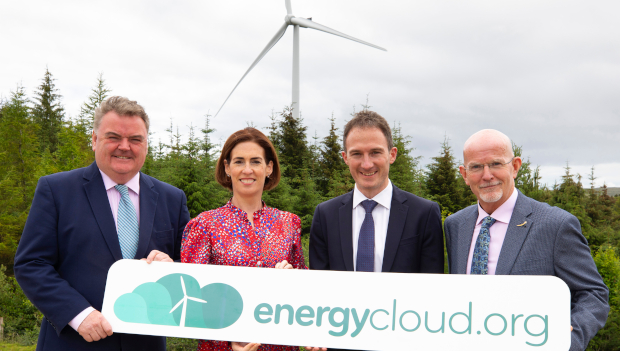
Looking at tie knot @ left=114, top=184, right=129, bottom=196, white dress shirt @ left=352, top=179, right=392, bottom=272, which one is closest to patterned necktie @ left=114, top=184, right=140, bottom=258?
tie knot @ left=114, top=184, right=129, bottom=196

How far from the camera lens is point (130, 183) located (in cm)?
397

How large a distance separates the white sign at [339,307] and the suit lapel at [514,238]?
0.59ft

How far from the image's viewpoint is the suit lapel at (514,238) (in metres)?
3.43

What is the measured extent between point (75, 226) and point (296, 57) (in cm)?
2106

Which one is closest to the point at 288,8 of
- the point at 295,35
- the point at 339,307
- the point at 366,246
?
the point at 295,35

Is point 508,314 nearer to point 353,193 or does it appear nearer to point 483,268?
point 483,268

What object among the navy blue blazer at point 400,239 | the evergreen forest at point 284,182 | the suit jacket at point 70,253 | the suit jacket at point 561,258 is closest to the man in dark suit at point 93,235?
the suit jacket at point 70,253

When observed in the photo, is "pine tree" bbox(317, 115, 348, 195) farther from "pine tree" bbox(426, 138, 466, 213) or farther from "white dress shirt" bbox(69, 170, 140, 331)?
"white dress shirt" bbox(69, 170, 140, 331)

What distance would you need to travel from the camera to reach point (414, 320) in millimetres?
3293

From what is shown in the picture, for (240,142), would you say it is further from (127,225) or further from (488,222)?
(488,222)

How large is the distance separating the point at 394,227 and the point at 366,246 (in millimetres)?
321

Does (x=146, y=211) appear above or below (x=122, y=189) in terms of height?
below

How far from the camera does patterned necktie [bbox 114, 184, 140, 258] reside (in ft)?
12.3

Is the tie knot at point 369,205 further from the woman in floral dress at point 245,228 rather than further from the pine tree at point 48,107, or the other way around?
the pine tree at point 48,107
